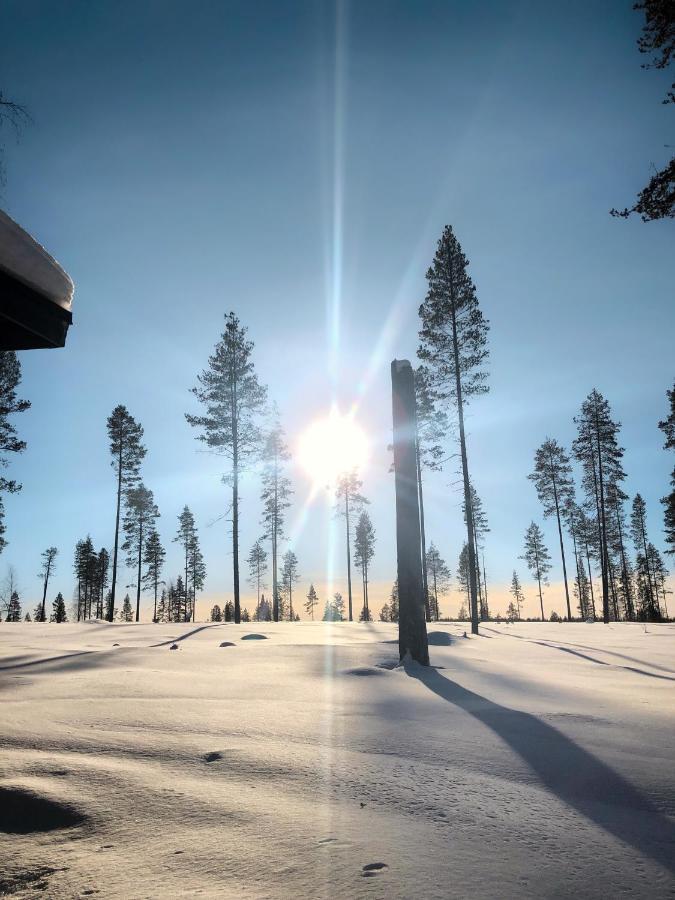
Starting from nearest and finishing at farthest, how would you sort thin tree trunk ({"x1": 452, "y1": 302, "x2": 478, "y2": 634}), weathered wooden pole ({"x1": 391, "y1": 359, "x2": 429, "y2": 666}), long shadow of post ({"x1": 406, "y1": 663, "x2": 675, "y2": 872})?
1. long shadow of post ({"x1": 406, "y1": 663, "x2": 675, "y2": 872})
2. weathered wooden pole ({"x1": 391, "y1": 359, "x2": 429, "y2": 666})
3. thin tree trunk ({"x1": 452, "y1": 302, "x2": 478, "y2": 634})

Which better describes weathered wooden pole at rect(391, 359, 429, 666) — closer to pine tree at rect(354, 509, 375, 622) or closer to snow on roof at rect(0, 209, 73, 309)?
snow on roof at rect(0, 209, 73, 309)

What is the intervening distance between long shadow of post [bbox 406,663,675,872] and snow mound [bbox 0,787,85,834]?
1.80 metres

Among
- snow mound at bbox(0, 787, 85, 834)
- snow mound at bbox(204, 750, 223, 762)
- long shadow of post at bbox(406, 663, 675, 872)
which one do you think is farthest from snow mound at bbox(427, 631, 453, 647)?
snow mound at bbox(0, 787, 85, 834)

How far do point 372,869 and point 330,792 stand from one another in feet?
2.13

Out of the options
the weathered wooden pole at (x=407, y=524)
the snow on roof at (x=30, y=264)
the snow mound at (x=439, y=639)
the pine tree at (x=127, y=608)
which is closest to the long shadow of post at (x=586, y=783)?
the snow on roof at (x=30, y=264)

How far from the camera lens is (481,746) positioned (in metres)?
2.63

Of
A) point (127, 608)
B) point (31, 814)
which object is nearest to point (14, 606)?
point (127, 608)

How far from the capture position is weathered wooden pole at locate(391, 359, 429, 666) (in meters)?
6.41

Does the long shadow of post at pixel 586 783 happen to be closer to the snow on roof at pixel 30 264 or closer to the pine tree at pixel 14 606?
the snow on roof at pixel 30 264

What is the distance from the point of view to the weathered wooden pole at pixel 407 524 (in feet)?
21.0

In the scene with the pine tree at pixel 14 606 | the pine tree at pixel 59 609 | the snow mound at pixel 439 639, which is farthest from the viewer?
the pine tree at pixel 14 606

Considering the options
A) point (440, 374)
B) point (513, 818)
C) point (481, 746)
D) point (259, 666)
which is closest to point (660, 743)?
point (481, 746)

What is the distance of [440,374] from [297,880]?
62.1 ft

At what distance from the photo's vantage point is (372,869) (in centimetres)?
137
